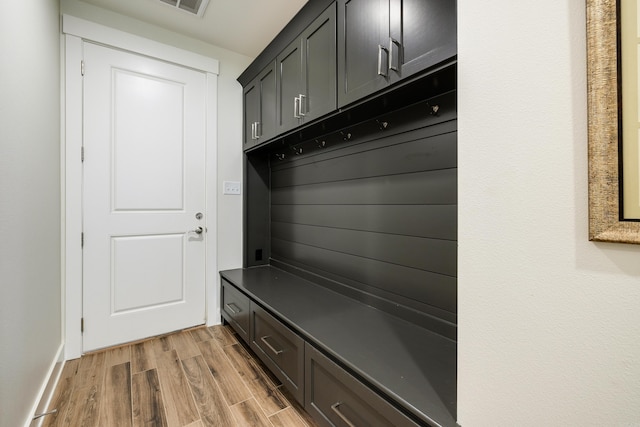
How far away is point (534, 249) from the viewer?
2.13ft

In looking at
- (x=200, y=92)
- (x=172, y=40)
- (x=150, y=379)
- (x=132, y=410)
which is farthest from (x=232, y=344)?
(x=172, y=40)

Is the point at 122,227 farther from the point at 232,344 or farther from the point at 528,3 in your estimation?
the point at 528,3

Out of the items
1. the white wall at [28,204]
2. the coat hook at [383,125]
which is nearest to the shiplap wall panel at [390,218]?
the coat hook at [383,125]

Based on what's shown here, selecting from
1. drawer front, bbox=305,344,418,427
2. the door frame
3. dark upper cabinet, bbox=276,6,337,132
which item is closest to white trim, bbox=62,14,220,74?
the door frame

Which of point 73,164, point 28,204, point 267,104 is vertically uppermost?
point 267,104

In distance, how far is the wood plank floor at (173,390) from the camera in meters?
1.47

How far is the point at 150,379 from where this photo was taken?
1804 mm

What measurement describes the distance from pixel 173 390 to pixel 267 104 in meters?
2.14

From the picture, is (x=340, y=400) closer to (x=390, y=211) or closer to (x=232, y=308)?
(x=390, y=211)

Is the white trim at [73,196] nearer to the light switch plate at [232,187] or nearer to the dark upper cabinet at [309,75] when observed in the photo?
the light switch plate at [232,187]

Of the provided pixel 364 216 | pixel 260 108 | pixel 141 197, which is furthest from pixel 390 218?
pixel 141 197

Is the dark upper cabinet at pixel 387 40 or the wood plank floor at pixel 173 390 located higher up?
the dark upper cabinet at pixel 387 40

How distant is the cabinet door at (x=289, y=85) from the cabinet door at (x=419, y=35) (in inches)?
31.2

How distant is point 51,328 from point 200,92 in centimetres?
212
